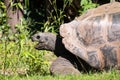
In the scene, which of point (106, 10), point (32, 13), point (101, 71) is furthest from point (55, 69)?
point (32, 13)

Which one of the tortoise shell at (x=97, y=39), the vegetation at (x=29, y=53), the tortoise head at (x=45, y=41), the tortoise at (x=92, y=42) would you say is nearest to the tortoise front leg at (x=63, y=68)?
the tortoise at (x=92, y=42)

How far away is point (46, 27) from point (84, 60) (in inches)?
103

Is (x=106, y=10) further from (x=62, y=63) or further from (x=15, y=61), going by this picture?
(x=15, y=61)

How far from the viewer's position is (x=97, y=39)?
5.73 m

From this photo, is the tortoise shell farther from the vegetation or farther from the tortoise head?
the tortoise head

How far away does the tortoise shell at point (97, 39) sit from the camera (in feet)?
18.6

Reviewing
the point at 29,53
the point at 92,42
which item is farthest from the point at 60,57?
the point at 29,53

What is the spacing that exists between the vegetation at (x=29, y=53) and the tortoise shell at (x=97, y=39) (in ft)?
1.45

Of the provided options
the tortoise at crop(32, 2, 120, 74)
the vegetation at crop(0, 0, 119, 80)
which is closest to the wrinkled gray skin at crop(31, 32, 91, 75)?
the tortoise at crop(32, 2, 120, 74)

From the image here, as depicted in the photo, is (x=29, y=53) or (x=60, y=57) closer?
(x=29, y=53)

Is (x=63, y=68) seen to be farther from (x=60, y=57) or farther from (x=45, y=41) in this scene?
(x=45, y=41)

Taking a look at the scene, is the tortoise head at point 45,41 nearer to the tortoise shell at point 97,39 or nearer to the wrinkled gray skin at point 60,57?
the wrinkled gray skin at point 60,57

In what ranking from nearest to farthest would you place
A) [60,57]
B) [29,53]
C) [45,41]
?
[29,53] < [60,57] < [45,41]

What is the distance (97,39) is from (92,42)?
93 mm
